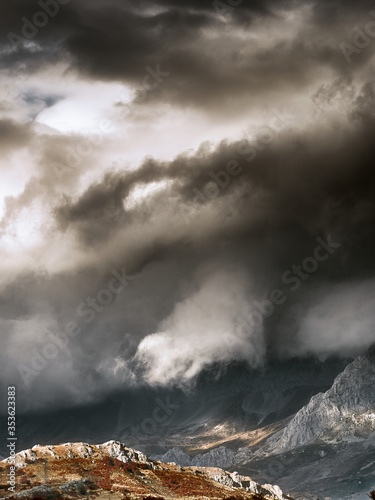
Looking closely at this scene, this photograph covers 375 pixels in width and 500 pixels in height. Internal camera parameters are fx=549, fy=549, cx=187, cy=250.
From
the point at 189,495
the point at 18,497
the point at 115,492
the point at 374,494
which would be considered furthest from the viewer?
the point at 189,495

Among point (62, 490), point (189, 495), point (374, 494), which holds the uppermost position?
point (62, 490)

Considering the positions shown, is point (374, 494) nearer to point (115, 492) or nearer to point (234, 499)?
point (234, 499)

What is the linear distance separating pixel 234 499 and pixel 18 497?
206 feet

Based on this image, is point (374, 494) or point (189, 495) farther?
point (189, 495)

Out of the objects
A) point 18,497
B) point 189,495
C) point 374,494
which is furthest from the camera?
point 189,495

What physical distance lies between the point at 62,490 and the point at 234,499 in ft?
169

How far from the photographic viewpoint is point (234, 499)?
535 feet

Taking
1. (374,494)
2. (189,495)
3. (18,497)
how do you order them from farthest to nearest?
(189,495) → (18,497) → (374,494)

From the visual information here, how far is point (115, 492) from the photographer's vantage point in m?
171

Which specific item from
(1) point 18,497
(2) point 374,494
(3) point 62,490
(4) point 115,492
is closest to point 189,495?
(4) point 115,492

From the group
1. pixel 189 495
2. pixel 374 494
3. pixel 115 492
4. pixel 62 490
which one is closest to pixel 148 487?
pixel 189 495

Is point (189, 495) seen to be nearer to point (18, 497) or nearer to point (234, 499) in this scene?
point (234, 499)

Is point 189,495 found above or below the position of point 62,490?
below

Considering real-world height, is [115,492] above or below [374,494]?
above
